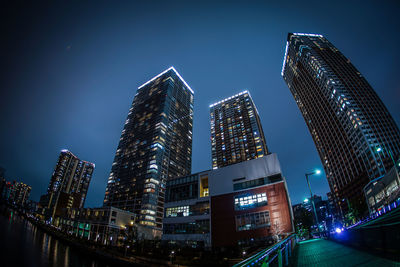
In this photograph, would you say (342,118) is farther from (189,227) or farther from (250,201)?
(189,227)

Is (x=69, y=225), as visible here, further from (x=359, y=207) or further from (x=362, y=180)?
(x=362, y=180)

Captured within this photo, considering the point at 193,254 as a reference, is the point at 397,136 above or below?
above

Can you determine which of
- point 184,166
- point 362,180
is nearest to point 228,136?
point 184,166

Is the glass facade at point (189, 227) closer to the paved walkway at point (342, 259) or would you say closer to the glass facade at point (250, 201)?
the glass facade at point (250, 201)

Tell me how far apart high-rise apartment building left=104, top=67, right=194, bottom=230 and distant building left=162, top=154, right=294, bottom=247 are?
61.3 metres

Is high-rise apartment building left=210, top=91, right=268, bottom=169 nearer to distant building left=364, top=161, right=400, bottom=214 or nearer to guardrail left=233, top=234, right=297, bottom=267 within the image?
distant building left=364, top=161, right=400, bottom=214

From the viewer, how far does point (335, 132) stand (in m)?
115

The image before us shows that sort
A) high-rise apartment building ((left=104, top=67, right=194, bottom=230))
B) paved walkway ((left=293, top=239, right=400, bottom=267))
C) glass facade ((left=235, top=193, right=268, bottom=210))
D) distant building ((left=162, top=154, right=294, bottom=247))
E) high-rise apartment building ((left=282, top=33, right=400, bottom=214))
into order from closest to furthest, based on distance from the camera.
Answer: paved walkway ((left=293, top=239, right=400, bottom=267)) < distant building ((left=162, top=154, right=294, bottom=247)) < glass facade ((left=235, top=193, right=268, bottom=210)) < high-rise apartment building ((left=282, top=33, right=400, bottom=214)) < high-rise apartment building ((left=104, top=67, right=194, bottom=230))

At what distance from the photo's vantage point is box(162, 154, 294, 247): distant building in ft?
142

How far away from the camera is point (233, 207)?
49.0 metres

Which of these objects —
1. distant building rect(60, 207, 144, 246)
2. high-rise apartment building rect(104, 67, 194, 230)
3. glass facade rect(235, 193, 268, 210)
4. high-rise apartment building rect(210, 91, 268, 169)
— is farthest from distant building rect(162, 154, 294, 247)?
high-rise apartment building rect(210, 91, 268, 169)

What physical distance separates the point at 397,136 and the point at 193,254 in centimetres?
12368

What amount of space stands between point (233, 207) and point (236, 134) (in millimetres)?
90598

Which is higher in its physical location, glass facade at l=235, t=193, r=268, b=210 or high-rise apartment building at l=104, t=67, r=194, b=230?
high-rise apartment building at l=104, t=67, r=194, b=230
